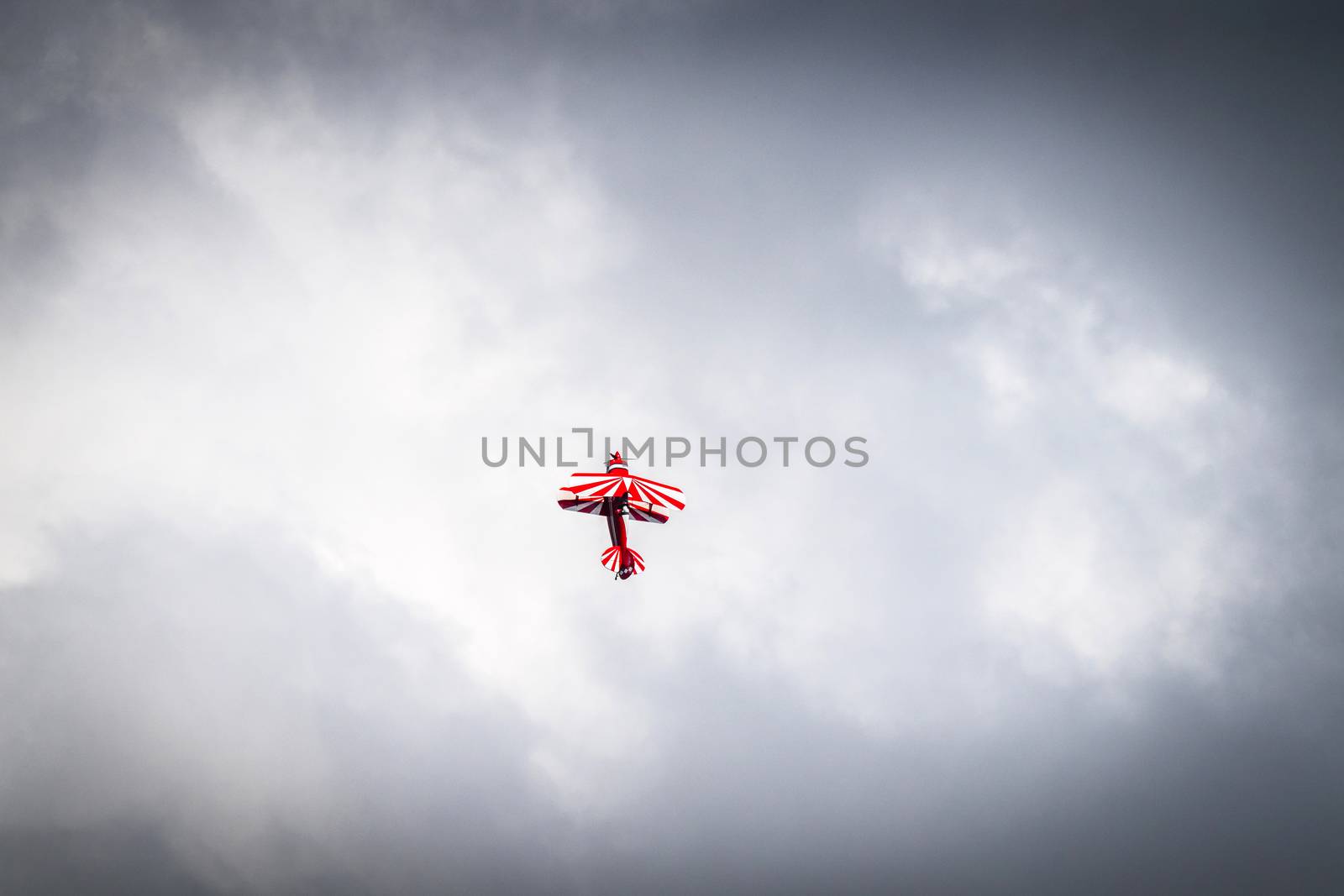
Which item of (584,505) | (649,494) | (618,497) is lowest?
(584,505)

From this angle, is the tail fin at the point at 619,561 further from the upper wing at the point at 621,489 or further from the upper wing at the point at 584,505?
the upper wing at the point at 621,489

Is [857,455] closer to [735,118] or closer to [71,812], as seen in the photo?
[735,118]

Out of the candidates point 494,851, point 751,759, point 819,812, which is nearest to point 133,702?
point 494,851

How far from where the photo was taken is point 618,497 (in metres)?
43.2

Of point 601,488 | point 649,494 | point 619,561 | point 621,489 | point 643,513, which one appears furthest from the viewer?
point 619,561

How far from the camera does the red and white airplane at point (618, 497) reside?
141ft

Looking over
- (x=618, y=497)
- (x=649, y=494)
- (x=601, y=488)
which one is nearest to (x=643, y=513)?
(x=649, y=494)

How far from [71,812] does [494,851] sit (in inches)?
1585

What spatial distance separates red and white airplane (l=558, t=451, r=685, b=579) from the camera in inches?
1693

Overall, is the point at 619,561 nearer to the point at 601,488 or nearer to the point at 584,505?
the point at 584,505

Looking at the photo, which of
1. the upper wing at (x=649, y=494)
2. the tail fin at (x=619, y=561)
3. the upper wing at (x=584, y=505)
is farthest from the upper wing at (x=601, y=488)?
the tail fin at (x=619, y=561)

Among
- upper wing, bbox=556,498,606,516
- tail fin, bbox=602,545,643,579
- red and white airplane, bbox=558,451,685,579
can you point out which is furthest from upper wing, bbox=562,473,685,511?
tail fin, bbox=602,545,643,579

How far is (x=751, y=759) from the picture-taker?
336 feet

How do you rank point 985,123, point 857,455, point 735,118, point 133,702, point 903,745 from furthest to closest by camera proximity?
1. point 985,123
2. point 735,118
3. point 857,455
4. point 903,745
5. point 133,702
